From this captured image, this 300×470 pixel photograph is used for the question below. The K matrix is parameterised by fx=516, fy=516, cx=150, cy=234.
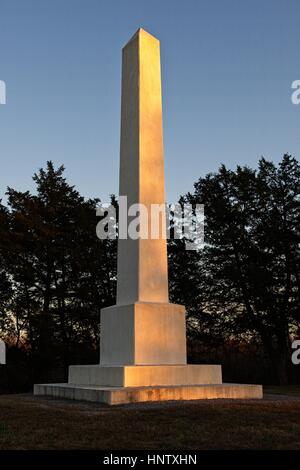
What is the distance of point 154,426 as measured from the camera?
595cm

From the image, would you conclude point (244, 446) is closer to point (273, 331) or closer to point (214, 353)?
point (273, 331)

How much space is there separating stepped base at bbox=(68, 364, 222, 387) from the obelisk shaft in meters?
1.57

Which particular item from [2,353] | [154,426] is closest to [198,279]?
[2,353]

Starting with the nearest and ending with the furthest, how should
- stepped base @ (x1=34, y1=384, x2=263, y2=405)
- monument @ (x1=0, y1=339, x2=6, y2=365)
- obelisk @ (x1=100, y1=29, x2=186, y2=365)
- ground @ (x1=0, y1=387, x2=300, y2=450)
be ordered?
ground @ (x1=0, y1=387, x2=300, y2=450) → stepped base @ (x1=34, y1=384, x2=263, y2=405) → obelisk @ (x1=100, y1=29, x2=186, y2=365) → monument @ (x1=0, y1=339, x2=6, y2=365)

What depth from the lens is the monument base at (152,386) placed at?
821cm

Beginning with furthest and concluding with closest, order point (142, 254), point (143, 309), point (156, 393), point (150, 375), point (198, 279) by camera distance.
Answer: point (198, 279) < point (142, 254) < point (143, 309) < point (150, 375) < point (156, 393)

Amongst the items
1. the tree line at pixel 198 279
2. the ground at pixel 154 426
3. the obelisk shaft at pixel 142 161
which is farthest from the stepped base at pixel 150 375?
the tree line at pixel 198 279

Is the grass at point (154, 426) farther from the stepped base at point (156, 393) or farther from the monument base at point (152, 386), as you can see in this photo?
the monument base at point (152, 386)

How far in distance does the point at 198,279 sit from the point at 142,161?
55.8 feet

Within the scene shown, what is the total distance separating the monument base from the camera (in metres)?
8.21

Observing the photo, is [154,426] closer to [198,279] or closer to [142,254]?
[142,254]

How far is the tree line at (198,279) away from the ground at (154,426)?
59.3ft

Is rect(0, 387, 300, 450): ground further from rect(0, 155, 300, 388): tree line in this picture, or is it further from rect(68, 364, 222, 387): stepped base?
rect(0, 155, 300, 388): tree line

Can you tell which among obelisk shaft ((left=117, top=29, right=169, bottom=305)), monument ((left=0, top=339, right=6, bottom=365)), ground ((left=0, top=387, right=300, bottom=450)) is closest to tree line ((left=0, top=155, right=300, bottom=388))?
monument ((left=0, top=339, right=6, bottom=365))
